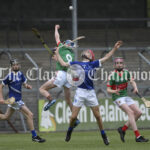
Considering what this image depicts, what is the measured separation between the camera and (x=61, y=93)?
18.2m

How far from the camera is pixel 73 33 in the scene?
1786cm

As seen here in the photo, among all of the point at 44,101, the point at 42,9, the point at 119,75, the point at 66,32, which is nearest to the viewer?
the point at 119,75

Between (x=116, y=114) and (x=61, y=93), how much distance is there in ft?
6.17

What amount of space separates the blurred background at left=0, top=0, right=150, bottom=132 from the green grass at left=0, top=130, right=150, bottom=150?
→ 239 cm

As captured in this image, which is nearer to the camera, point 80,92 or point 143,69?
point 80,92

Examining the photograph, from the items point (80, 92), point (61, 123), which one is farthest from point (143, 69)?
point (80, 92)

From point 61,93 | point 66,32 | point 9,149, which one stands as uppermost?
point 66,32

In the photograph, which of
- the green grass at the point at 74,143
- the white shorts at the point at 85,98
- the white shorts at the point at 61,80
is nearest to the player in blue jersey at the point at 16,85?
the green grass at the point at 74,143

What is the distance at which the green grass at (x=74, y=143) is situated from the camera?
12503 millimetres

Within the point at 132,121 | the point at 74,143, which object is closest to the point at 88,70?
the point at 132,121

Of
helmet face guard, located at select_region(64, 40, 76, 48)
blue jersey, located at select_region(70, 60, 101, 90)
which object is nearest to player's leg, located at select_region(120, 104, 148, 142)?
blue jersey, located at select_region(70, 60, 101, 90)

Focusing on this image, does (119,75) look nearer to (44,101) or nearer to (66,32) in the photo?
(44,101)

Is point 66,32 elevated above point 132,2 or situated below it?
below

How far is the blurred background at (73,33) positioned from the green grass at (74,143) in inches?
93.9
